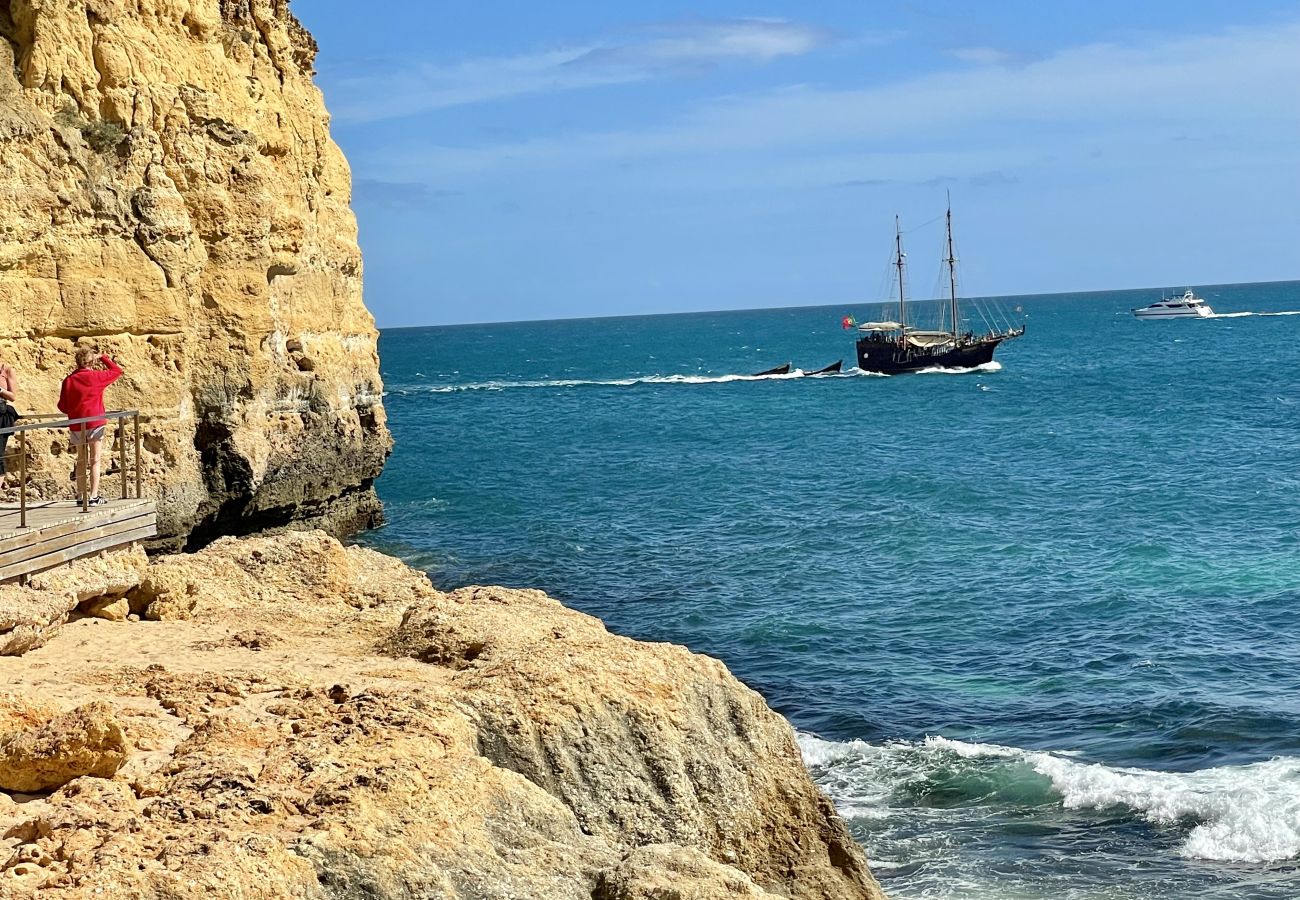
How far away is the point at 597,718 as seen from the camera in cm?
636

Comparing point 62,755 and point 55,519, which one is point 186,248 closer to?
point 55,519

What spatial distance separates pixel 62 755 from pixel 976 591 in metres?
15.6

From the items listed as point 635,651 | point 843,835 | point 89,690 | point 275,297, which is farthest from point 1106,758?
point 275,297

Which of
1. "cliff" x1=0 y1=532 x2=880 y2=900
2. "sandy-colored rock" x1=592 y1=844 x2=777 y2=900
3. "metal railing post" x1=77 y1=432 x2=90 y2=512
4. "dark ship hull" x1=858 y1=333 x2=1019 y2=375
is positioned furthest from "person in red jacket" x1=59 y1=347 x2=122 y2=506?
"dark ship hull" x1=858 y1=333 x2=1019 y2=375

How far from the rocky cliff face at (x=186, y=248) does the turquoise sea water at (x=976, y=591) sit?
12.0 feet

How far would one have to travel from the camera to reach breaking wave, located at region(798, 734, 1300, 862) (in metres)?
10.8

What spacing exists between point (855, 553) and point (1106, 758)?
1016 centimetres

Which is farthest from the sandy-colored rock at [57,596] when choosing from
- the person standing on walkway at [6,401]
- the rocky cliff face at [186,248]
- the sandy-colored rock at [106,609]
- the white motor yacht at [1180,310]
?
the white motor yacht at [1180,310]

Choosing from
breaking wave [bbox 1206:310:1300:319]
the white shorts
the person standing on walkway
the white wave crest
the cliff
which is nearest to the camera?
the cliff

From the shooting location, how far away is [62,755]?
5.65 meters

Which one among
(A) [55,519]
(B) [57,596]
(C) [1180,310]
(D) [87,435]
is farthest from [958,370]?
(C) [1180,310]

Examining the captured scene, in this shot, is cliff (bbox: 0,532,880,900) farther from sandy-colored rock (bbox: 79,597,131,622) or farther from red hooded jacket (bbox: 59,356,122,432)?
red hooded jacket (bbox: 59,356,122,432)

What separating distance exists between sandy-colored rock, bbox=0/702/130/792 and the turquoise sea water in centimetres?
611

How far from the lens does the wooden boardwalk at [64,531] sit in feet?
31.6
